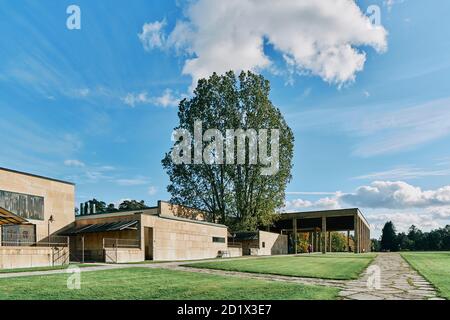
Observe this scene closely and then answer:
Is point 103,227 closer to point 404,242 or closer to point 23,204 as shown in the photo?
point 23,204

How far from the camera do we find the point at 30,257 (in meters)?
23.4

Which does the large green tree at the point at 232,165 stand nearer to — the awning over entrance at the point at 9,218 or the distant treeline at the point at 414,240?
the awning over entrance at the point at 9,218

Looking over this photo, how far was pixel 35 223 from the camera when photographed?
33.4 metres

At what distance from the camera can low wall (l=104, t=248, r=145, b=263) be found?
27323mm

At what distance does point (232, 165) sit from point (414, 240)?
2968 inches

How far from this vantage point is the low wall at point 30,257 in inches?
861

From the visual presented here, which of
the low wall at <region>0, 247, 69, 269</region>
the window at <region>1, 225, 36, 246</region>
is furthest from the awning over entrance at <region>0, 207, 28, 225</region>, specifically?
the window at <region>1, 225, 36, 246</region>

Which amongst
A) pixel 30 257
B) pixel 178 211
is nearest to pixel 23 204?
pixel 30 257

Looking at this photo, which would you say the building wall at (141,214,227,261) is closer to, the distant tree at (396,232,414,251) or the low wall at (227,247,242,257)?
the low wall at (227,247,242,257)

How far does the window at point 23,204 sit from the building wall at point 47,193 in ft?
0.98

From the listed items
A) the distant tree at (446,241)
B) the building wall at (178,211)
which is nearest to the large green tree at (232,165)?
the building wall at (178,211)
